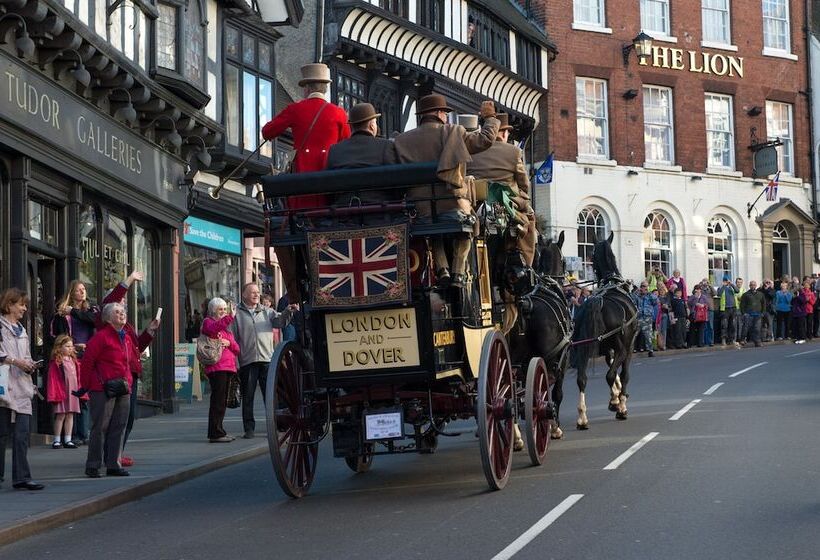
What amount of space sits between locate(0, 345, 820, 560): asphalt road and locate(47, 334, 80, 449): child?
2.51 m

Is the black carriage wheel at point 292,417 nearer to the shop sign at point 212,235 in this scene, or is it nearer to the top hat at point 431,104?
the top hat at point 431,104

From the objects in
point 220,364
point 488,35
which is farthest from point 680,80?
point 220,364

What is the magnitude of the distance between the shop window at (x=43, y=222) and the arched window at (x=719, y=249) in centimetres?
3334

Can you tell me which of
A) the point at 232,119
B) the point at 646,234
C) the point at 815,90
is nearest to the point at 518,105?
the point at 646,234

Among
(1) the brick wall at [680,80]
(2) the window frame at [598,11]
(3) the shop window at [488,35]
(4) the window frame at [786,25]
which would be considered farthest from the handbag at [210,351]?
(4) the window frame at [786,25]

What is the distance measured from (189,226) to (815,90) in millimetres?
31154

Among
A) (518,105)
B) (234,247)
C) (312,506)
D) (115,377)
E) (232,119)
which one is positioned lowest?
(312,506)

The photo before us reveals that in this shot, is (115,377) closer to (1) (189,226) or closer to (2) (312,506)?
(2) (312,506)

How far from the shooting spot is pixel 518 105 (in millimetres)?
43000

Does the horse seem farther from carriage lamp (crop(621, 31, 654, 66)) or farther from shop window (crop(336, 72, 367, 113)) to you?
carriage lamp (crop(621, 31, 654, 66))

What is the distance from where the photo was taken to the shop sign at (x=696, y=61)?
153 feet

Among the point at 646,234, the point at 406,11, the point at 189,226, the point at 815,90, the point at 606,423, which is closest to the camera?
the point at 606,423

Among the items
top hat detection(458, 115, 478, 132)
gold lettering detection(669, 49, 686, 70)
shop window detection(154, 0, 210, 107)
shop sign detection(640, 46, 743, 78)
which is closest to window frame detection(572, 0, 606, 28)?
shop sign detection(640, 46, 743, 78)

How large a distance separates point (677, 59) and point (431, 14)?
13034mm
